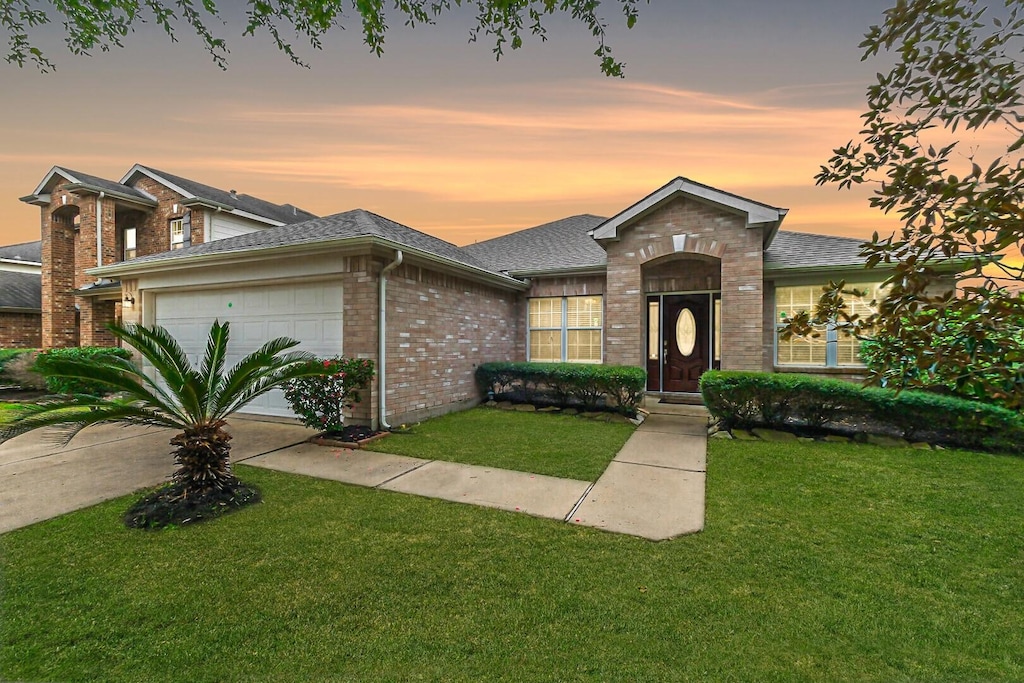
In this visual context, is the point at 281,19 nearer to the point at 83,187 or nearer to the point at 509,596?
the point at 509,596

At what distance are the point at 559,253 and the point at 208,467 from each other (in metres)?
10.2

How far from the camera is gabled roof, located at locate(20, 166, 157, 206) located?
14.7 metres

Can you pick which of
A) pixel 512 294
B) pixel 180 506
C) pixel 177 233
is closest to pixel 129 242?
pixel 177 233

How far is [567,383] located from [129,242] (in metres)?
17.7

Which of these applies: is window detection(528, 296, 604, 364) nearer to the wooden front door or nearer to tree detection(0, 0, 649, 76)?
the wooden front door

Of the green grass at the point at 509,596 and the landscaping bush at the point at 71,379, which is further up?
the landscaping bush at the point at 71,379

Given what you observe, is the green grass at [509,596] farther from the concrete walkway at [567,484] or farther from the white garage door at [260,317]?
the white garage door at [260,317]

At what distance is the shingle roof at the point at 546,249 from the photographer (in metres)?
11.7

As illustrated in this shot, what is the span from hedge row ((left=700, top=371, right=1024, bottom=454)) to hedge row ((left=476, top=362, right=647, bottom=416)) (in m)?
1.44

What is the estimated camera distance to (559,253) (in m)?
12.7

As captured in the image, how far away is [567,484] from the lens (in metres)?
4.89

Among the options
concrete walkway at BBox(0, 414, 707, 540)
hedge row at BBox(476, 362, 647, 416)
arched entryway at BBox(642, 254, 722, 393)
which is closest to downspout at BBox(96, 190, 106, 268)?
concrete walkway at BBox(0, 414, 707, 540)

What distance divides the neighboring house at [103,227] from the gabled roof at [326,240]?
695 cm

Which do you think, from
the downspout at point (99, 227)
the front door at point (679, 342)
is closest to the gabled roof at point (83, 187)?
the downspout at point (99, 227)
